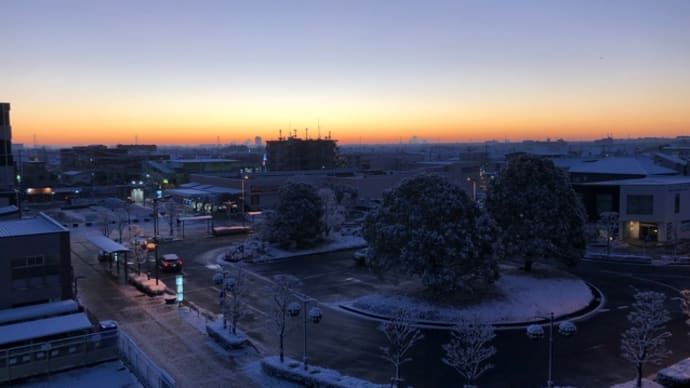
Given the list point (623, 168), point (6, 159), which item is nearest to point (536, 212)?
point (623, 168)

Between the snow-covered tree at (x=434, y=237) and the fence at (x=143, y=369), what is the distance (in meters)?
12.9

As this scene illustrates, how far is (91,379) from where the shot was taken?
13.7 m

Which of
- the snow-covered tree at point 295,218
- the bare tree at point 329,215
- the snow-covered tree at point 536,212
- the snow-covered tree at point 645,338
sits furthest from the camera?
the bare tree at point 329,215

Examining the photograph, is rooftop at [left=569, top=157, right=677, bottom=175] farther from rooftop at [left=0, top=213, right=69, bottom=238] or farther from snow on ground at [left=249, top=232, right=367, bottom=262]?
rooftop at [left=0, top=213, right=69, bottom=238]

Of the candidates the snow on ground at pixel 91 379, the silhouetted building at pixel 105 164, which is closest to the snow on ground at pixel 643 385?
the snow on ground at pixel 91 379

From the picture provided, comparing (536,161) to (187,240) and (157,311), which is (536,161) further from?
(187,240)

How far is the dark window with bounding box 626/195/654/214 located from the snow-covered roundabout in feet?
67.6

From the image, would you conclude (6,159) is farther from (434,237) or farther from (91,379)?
(434,237)

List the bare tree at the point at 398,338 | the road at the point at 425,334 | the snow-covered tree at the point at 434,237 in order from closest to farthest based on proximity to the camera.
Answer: the bare tree at the point at 398,338, the road at the point at 425,334, the snow-covered tree at the point at 434,237

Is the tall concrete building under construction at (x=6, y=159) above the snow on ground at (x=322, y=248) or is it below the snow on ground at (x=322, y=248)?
above

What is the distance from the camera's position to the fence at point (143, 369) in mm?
13359

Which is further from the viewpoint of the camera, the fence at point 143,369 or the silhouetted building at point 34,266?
the silhouetted building at point 34,266

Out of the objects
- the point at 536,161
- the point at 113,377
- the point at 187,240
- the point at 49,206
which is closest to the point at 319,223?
the point at 187,240

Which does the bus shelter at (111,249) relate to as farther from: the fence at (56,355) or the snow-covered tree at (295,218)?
the fence at (56,355)
